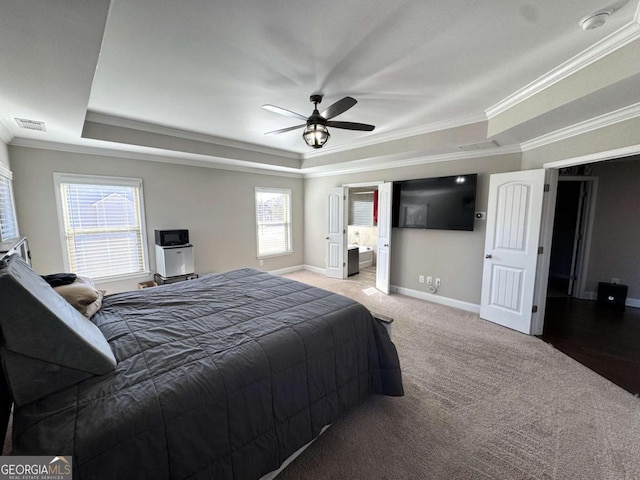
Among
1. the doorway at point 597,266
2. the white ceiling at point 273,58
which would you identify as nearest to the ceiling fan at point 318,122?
the white ceiling at point 273,58

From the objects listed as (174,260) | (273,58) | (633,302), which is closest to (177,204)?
(174,260)

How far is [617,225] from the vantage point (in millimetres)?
4215

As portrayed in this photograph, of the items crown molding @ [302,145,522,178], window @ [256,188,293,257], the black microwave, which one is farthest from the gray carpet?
window @ [256,188,293,257]

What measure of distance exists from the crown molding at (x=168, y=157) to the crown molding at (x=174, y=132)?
260 millimetres

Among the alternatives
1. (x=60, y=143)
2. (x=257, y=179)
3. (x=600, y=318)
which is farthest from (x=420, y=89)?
(x=60, y=143)

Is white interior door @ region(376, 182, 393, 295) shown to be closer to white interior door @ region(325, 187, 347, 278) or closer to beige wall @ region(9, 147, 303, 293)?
white interior door @ region(325, 187, 347, 278)

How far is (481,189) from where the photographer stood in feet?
12.6

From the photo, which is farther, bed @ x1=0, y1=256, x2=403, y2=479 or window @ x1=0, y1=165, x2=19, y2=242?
window @ x1=0, y1=165, x2=19, y2=242

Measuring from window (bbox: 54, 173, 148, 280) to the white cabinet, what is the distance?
35 centimetres

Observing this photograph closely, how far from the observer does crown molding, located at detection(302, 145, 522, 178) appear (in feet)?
12.1

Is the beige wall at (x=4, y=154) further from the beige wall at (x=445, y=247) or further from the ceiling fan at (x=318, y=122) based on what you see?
the beige wall at (x=445, y=247)

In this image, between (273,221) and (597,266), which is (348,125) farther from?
(597,266)

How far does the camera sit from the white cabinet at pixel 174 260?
4008 millimetres

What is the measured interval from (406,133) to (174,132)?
340cm
